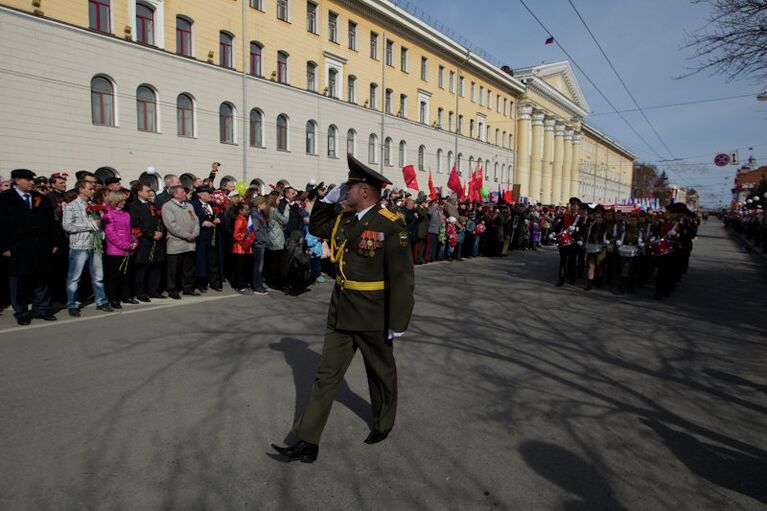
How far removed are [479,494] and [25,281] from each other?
22.8 ft

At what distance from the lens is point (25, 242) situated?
6.90 metres

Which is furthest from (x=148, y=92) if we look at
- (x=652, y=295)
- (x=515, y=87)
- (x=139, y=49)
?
(x=515, y=87)

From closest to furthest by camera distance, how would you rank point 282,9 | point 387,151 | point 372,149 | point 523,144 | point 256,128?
point 256,128 → point 282,9 → point 372,149 → point 387,151 → point 523,144

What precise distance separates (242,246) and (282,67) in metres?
23.7

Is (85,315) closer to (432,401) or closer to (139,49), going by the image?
(432,401)

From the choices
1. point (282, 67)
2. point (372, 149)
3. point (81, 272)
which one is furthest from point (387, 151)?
point (81, 272)

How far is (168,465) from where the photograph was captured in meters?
3.37

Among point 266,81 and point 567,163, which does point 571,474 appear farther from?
point 567,163

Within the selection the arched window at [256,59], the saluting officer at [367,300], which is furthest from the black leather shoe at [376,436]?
the arched window at [256,59]

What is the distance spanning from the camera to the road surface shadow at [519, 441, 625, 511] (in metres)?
3.11

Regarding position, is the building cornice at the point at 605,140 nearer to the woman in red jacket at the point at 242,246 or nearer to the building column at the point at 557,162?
the building column at the point at 557,162

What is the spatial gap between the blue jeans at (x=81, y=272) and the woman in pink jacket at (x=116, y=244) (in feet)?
0.60

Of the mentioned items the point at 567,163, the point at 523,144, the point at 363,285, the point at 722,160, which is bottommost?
the point at 363,285

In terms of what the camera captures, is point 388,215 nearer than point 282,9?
Yes
